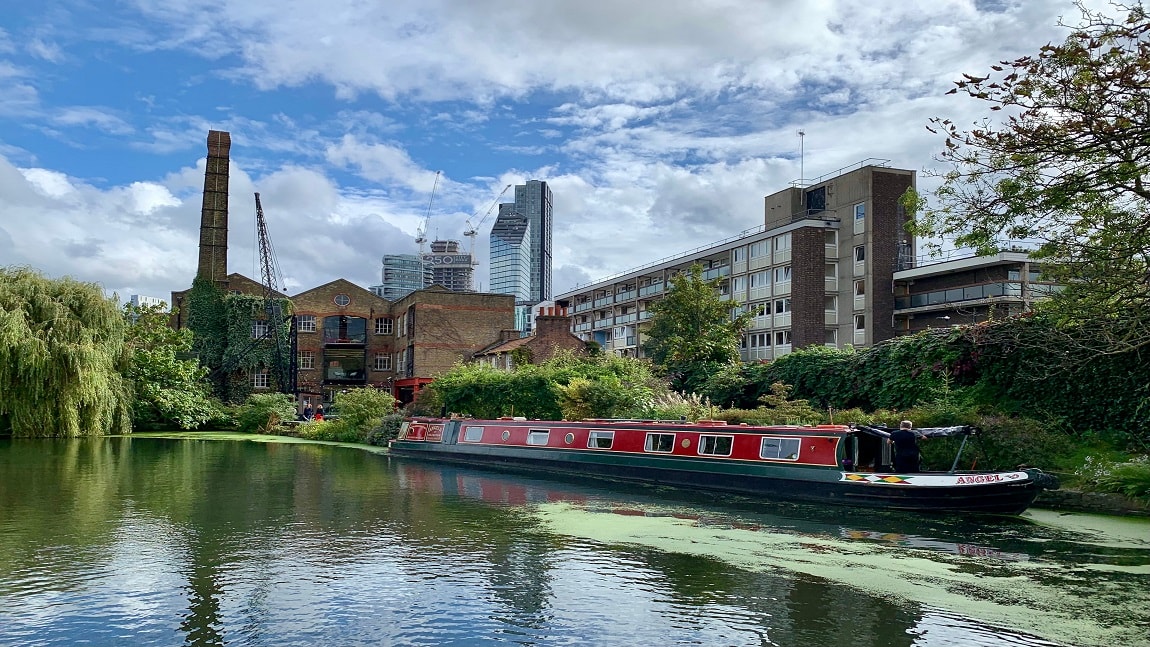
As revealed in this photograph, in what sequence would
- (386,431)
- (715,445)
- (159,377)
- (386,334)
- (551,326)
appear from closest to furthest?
1. (715,445)
2. (386,431)
3. (159,377)
4. (551,326)
5. (386,334)

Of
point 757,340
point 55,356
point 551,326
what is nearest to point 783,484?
point 55,356

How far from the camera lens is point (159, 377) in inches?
1754

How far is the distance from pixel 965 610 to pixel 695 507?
29.0 ft

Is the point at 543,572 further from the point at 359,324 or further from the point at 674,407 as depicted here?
the point at 359,324

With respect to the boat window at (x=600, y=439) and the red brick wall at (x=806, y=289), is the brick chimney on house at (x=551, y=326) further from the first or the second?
the boat window at (x=600, y=439)

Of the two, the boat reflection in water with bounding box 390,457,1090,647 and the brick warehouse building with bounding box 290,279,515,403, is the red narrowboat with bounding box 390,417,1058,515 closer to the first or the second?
the boat reflection in water with bounding box 390,457,1090,647

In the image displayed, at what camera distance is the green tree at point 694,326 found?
4256 cm

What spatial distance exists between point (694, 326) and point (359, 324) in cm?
2878

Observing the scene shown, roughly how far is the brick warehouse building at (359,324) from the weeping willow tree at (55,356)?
2110cm

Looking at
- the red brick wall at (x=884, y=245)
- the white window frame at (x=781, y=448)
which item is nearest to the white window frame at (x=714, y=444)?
the white window frame at (x=781, y=448)

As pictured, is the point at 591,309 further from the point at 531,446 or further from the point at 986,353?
the point at 986,353

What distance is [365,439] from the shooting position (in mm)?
38656

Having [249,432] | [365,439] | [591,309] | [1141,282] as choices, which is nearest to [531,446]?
[365,439]

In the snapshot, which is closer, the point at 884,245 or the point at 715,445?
the point at 715,445
